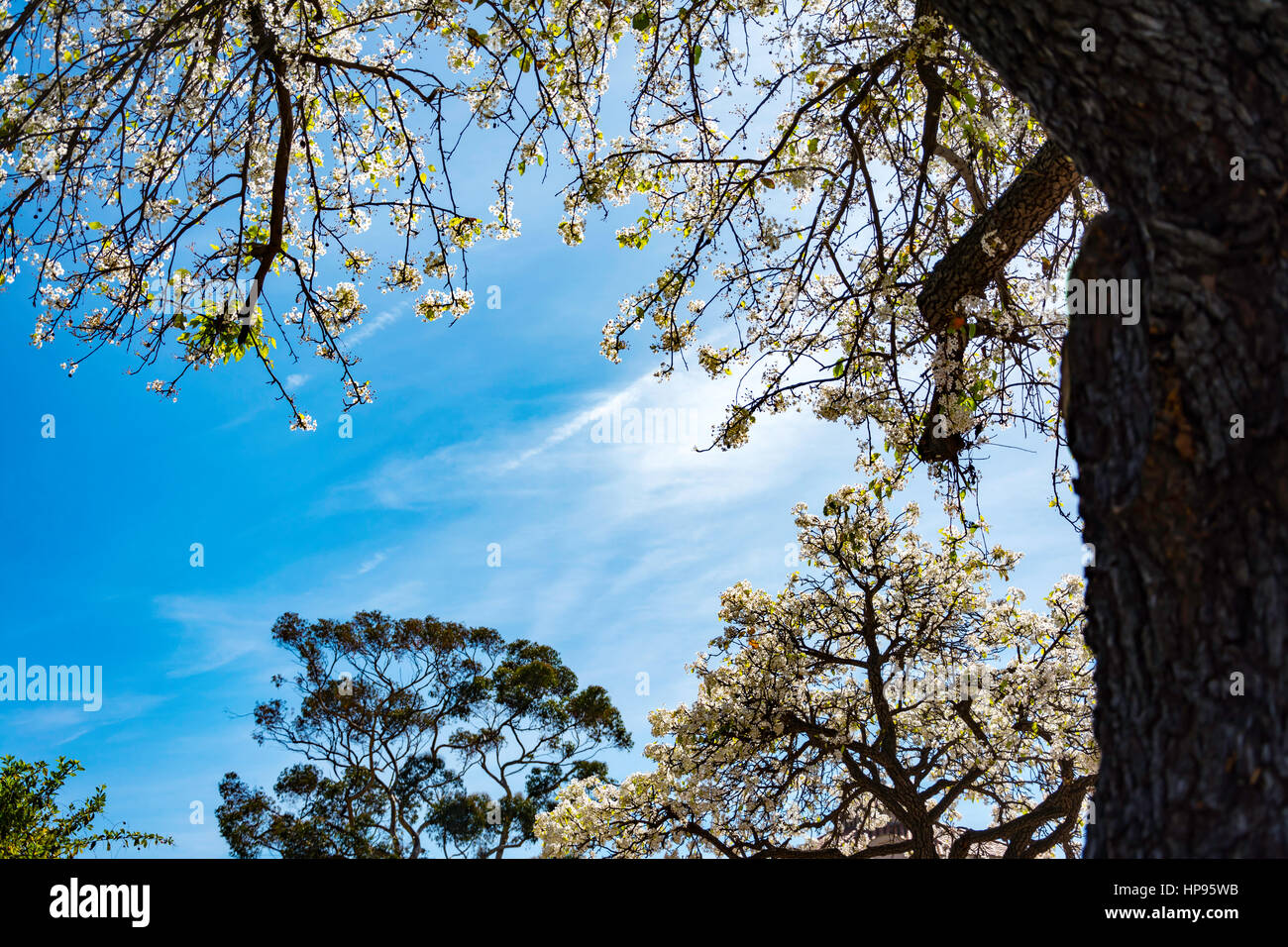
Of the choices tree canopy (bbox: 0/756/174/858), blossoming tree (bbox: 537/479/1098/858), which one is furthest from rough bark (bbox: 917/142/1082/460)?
tree canopy (bbox: 0/756/174/858)

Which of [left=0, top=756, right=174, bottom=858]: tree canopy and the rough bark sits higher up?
the rough bark

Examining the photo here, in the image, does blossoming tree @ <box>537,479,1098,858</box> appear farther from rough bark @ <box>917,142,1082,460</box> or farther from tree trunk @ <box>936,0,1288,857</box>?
tree trunk @ <box>936,0,1288,857</box>

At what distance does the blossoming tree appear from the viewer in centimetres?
780

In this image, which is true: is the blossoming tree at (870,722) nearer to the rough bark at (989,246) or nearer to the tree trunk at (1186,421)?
the rough bark at (989,246)

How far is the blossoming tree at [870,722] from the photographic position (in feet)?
25.6

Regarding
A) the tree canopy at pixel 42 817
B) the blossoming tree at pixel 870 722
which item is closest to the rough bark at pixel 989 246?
the blossoming tree at pixel 870 722

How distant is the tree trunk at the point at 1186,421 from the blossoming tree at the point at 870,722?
20.3ft

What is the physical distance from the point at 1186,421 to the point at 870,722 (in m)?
7.20

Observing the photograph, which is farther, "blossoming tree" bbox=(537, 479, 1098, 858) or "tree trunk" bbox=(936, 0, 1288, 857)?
"blossoming tree" bbox=(537, 479, 1098, 858)

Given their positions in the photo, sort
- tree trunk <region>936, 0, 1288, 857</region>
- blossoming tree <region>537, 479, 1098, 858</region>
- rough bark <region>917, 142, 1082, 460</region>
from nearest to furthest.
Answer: tree trunk <region>936, 0, 1288, 857</region> → rough bark <region>917, 142, 1082, 460</region> → blossoming tree <region>537, 479, 1098, 858</region>

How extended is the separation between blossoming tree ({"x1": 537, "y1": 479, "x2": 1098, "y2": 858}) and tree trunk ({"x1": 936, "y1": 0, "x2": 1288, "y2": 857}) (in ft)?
20.3

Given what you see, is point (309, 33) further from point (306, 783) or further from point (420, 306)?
point (306, 783)
